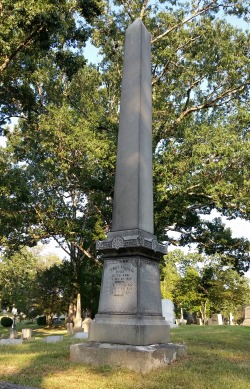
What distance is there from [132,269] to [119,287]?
0.44 metres

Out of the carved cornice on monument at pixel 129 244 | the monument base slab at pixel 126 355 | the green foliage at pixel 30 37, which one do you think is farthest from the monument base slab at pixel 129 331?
the green foliage at pixel 30 37

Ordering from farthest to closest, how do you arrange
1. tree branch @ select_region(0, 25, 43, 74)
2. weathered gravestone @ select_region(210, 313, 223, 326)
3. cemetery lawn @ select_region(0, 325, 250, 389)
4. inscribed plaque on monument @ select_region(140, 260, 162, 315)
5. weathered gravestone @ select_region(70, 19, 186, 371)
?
weathered gravestone @ select_region(210, 313, 223, 326), tree branch @ select_region(0, 25, 43, 74), inscribed plaque on monument @ select_region(140, 260, 162, 315), weathered gravestone @ select_region(70, 19, 186, 371), cemetery lawn @ select_region(0, 325, 250, 389)

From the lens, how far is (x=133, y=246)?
7207 mm

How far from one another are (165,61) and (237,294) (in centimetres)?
2582

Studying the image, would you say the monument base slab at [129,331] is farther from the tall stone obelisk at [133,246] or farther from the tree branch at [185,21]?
the tree branch at [185,21]

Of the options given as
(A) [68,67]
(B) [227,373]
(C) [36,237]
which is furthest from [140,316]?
(C) [36,237]

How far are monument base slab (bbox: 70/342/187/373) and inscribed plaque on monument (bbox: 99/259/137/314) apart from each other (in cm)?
69

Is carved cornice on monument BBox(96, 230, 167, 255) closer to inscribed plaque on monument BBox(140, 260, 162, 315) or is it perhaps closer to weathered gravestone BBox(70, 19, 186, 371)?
weathered gravestone BBox(70, 19, 186, 371)

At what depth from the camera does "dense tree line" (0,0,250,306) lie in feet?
51.3

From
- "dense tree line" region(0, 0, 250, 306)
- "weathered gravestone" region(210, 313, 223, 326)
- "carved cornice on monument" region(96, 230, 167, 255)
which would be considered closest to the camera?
"carved cornice on monument" region(96, 230, 167, 255)

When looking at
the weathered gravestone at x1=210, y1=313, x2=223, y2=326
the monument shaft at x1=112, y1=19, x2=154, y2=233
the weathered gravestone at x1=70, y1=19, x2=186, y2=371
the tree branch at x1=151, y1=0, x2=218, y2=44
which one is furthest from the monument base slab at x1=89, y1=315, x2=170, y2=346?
the weathered gravestone at x1=210, y1=313, x2=223, y2=326

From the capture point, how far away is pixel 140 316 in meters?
6.81

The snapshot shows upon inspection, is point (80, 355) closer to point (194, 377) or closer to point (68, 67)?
point (194, 377)

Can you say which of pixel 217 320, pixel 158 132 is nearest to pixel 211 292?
pixel 217 320
